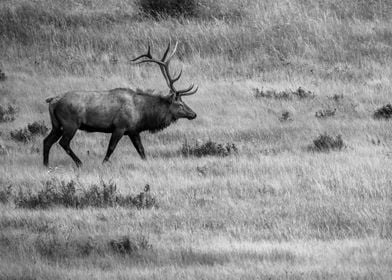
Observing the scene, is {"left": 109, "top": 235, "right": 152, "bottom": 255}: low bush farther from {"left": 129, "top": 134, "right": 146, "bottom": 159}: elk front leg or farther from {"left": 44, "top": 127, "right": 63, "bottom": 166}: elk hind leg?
{"left": 129, "top": 134, "right": 146, "bottom": 159}: elk front leg

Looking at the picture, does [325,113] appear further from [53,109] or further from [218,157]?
[53,109]

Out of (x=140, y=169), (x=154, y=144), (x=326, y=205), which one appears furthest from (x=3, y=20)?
(x=326, y=205)

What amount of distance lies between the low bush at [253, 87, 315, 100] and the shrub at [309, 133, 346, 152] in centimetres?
378

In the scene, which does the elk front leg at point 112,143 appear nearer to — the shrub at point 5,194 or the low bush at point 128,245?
the shrub at point 5,194

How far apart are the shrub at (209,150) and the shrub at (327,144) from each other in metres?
1.15

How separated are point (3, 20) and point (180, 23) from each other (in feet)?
15.3

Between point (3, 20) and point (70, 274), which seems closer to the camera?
point (70, 274)

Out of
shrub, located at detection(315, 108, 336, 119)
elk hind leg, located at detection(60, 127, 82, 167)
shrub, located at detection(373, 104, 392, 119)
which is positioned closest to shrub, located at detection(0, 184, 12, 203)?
elk hind leg, located at detection(60, 127, 82, 167)

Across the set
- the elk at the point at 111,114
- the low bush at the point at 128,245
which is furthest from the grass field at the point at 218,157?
the elk at the point at 111,114

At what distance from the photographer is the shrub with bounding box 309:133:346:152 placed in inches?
510

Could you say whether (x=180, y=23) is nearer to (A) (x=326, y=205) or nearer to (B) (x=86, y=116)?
(B) (x=86, y=116)

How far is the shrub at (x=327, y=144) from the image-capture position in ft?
42.5

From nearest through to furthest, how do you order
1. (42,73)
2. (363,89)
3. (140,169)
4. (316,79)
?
(140,169) → (363,89) → (316,79) → (42,73)

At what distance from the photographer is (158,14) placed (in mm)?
23047
